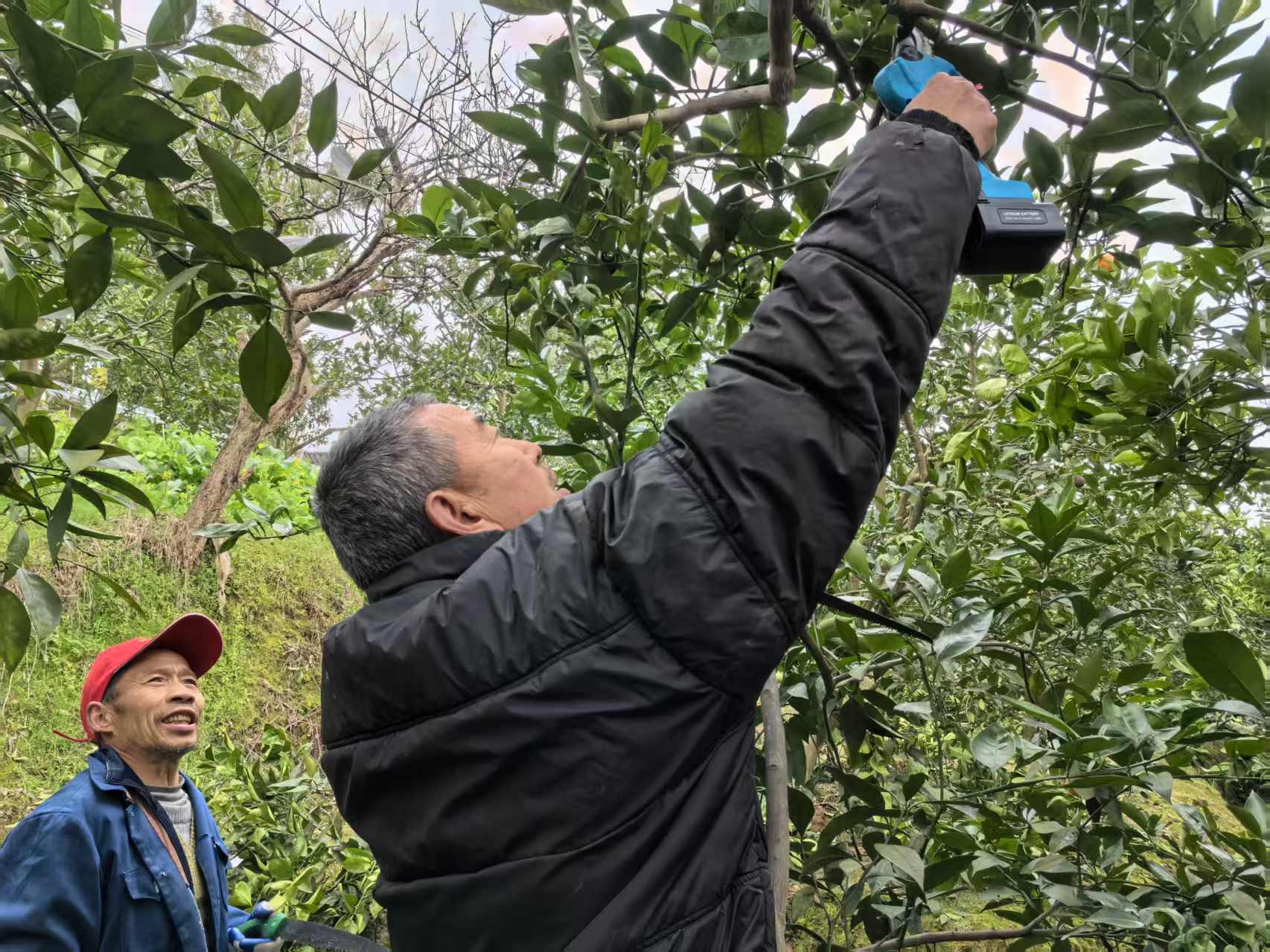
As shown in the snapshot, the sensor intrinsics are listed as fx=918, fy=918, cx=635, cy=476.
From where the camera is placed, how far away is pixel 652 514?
634 millimetres

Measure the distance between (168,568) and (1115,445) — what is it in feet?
16.5

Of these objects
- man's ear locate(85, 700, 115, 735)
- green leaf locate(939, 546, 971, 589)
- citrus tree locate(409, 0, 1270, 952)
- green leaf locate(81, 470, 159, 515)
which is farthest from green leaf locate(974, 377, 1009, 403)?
man's ear locate(85, 700, 115, 735)

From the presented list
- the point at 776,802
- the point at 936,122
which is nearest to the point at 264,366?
the point at 936,122

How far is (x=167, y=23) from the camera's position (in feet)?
2.95

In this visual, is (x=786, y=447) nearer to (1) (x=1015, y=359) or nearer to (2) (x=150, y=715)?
(1) (x=1015, y=359)

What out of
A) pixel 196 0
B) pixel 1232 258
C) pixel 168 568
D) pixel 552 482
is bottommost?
pixel 168 568

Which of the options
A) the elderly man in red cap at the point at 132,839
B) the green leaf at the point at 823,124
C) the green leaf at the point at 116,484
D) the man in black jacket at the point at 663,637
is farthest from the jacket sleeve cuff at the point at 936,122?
the elderly man in red cap at the point at 132,839

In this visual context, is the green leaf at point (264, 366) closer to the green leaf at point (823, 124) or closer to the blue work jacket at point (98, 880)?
the green leaf at point (823, 124)

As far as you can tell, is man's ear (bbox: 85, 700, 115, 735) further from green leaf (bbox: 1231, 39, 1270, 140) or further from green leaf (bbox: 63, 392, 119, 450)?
green leaf (bbox: 1231, 39, 1270, 140)

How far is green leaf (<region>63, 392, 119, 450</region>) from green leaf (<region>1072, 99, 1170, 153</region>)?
97 centimetres

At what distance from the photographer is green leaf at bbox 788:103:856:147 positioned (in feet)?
3.21

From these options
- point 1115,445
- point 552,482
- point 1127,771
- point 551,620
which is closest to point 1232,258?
point 1115,445

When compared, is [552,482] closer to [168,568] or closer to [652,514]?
[652,514]

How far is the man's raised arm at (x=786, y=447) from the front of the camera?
2.06 ft
